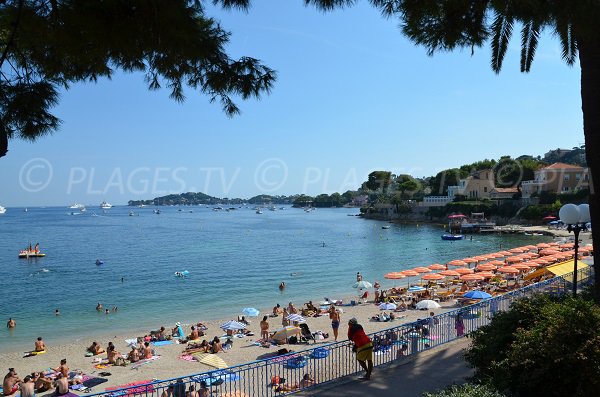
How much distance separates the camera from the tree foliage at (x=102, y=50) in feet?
16.5

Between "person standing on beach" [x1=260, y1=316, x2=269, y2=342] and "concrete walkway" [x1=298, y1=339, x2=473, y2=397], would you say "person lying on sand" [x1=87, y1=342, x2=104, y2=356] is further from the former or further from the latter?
"concrete walkway" [x1=298, y1=339, x2=473, y2=397]

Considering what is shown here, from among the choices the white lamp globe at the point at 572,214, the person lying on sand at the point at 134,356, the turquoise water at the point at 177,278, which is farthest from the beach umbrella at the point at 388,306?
the white lamp globe at the point at 572,214

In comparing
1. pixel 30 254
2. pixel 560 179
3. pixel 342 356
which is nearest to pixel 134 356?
pixel 342 356

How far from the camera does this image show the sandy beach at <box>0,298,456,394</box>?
1741cm

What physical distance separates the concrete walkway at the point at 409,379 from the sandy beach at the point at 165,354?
897cm

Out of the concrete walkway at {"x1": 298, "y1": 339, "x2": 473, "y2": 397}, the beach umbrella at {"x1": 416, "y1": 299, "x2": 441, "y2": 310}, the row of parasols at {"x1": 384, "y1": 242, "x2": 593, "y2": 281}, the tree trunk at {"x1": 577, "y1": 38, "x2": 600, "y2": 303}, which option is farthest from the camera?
the row of parasols at {"x1": 384, "y1": 242, "x2": 593, "y2": 281}

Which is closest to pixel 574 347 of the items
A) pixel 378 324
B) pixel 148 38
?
pixel 148 38

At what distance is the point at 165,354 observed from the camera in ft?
65.4

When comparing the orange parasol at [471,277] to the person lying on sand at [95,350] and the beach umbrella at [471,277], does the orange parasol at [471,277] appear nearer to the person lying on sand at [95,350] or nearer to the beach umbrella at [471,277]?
the beach umbrella at [471,277]

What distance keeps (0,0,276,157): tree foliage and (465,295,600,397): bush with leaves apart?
473 centimetres

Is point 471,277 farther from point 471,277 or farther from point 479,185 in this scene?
point 479,185

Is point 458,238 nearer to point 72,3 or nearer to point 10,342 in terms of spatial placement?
point 10,342

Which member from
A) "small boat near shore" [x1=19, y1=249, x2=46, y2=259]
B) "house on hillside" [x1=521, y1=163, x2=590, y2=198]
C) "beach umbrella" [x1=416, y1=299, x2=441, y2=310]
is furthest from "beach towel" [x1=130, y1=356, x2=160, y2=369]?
"house on hillside" [x1=521, y1=163, x2=590, y2=198]

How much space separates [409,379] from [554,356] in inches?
159
